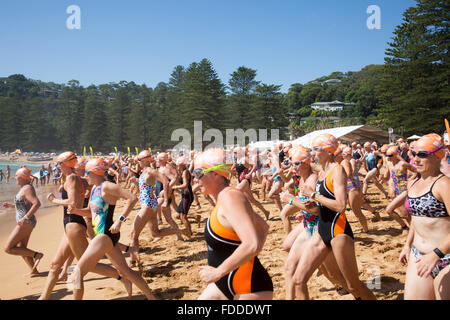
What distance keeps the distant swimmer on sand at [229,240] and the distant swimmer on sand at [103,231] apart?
178 centimetres

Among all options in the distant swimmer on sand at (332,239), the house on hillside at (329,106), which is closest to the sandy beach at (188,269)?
the distant swimmer on sand at (332,239)

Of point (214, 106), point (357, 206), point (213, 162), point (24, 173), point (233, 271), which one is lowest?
point (357, 206)

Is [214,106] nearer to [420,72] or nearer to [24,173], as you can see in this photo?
[420,72]

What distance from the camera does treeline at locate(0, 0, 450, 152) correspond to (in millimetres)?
32062

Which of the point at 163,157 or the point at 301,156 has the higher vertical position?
the point at 301,156

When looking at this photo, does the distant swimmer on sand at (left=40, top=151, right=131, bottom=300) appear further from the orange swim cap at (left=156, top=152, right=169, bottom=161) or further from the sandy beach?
the orange swim cap at (left=156, top=152, right=169, bottom=161)

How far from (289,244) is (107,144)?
7909 centimetres

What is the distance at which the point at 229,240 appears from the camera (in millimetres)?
2102

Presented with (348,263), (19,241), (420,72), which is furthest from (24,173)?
(420,72)

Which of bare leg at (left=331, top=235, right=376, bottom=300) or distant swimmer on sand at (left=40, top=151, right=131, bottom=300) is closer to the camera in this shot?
bare leg at (left=331, top=235, right=376, bottom=300)

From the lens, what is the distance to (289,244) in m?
3.83

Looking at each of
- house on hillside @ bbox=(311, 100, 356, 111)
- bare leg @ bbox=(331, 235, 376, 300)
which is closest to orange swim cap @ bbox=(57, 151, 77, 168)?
bare leg @ bbox=(331, 235, 376, 300)

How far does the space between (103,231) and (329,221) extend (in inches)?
96.9
